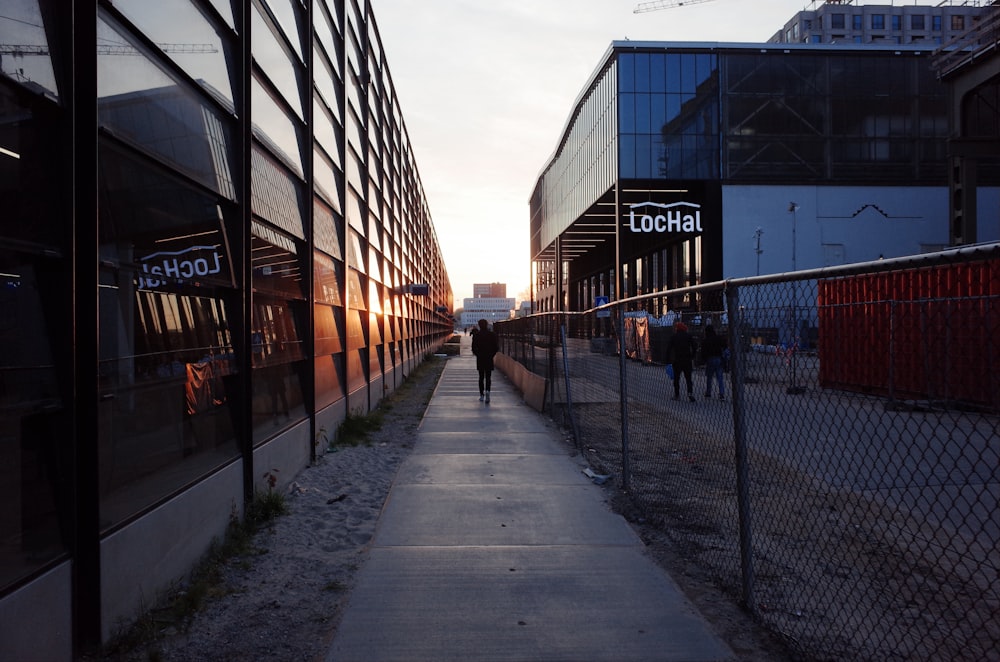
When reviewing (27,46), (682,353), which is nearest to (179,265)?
(27,46)

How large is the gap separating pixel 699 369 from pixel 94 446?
3.98 meters

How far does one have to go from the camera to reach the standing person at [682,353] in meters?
5.47

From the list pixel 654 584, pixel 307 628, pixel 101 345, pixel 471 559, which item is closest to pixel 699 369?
pixel 654 584

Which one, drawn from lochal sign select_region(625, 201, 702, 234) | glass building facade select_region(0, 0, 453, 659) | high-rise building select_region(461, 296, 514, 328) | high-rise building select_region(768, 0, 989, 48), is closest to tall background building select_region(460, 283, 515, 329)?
high-rise building select_region(461, 296, 514, 328)

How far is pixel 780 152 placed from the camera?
4003 cm

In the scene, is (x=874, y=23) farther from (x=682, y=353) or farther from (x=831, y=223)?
(x=682, y=353)

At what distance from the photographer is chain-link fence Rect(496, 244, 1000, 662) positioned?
278cm

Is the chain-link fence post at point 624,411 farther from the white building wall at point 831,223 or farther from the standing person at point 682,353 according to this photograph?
the white building wall at point 831,223

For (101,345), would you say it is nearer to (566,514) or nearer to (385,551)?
(385,551)

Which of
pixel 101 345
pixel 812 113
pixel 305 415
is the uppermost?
pixel 812 113

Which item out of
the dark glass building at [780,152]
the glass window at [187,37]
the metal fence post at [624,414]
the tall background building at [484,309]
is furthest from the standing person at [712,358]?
the tall background building at [484,309]

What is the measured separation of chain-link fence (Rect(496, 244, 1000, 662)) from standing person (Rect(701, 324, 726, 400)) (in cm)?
6

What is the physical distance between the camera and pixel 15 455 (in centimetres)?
298

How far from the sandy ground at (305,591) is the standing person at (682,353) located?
1206 millimetres
